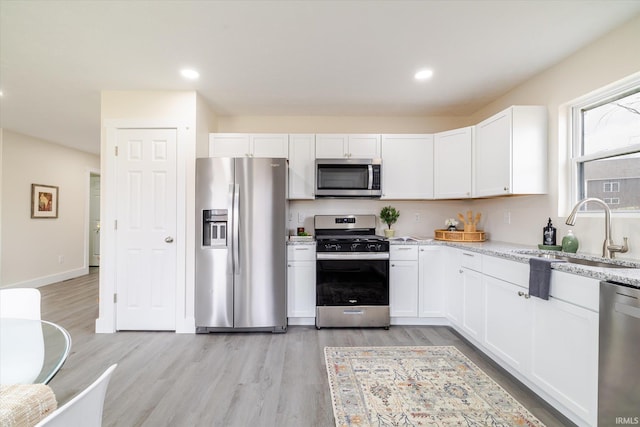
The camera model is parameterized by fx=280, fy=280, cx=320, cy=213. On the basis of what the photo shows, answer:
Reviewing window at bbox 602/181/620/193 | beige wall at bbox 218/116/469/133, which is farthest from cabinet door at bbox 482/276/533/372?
beige wall at bbox 218/116/469/133

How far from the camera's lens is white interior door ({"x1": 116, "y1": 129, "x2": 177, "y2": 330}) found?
293cm

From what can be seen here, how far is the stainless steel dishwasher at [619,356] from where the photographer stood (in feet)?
4.12

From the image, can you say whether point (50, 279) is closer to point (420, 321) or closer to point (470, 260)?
point (420, 321)

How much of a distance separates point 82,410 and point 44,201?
598cm

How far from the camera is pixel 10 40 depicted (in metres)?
2.09

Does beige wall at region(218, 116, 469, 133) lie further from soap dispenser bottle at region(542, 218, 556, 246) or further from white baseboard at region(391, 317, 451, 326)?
white baseboard at region(391, 317, 451, 326)

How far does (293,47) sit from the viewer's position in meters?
2.18

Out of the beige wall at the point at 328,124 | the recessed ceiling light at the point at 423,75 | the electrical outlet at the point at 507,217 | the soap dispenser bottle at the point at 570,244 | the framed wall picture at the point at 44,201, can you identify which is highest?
the recessed ceiling light at the point at 423,75

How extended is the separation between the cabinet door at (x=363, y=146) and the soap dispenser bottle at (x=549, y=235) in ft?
5.84

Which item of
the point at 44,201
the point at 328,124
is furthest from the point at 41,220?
the point at 328,124

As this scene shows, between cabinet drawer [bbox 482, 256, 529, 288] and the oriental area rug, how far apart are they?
750 millimetres

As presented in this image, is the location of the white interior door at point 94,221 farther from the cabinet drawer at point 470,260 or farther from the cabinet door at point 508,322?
the cabinet door at point 508,322

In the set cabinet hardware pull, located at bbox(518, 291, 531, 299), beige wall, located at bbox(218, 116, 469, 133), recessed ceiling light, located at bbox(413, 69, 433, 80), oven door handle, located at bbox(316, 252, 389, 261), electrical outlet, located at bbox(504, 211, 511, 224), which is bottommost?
cabinet hardware pull, located at bbox(518, 291, 531, 299)

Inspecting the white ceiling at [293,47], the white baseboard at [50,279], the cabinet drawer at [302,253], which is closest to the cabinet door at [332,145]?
the white ceiling at [293,47]
